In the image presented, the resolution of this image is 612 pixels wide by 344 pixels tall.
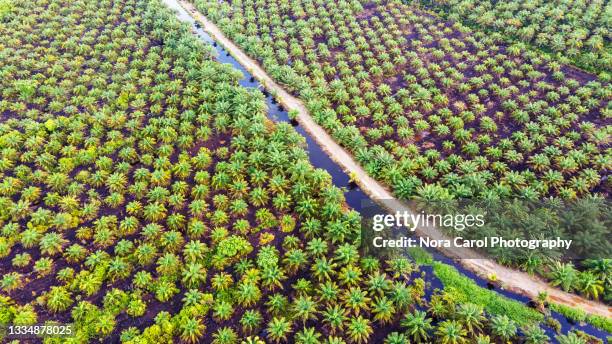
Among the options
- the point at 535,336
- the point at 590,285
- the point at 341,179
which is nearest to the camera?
the point at 535,336

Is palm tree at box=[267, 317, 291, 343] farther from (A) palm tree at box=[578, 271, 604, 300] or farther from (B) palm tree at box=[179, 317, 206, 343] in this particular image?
(A) palm tree at box=[578, 271, 604, 300]

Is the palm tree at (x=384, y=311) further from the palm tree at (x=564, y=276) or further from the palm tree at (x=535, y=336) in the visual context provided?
the palm tree at (x=564, y=276)

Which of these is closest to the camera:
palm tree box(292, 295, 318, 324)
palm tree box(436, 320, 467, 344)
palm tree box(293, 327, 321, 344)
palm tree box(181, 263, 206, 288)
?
palm tree box(436, 320, 467, 344)

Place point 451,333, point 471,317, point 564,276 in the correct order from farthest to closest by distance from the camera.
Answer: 1. point 564,276
2. point 471,317
3. point 451,333

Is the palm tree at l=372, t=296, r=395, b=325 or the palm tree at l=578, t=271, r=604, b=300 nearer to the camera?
the palm tree at l=372, t=296, r=395, b=325

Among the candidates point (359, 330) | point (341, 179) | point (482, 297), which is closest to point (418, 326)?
point (359, 330)

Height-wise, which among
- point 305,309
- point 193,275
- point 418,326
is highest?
point 418,326

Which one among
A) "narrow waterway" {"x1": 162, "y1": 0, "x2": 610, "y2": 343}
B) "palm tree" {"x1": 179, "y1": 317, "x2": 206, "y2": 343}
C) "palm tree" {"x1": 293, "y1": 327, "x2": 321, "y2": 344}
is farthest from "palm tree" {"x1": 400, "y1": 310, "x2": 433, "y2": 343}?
"palm tree" {"x1": 179, "y1": 317, "x2": 206, "y2": 343}

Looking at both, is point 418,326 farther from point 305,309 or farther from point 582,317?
point 582,317
